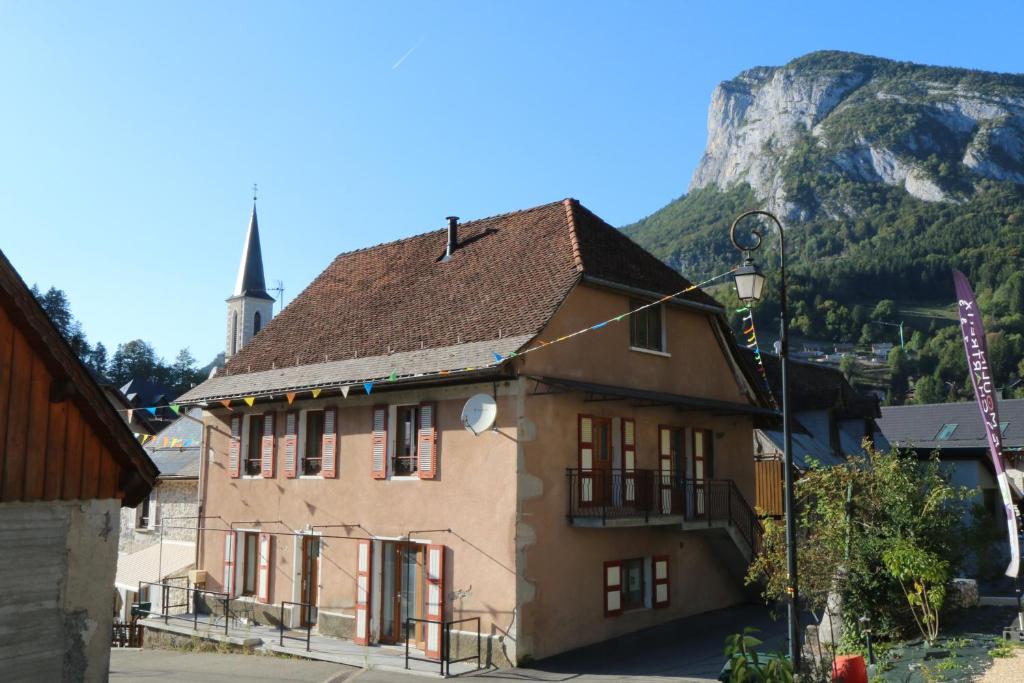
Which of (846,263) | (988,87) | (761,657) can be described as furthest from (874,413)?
(988,87)

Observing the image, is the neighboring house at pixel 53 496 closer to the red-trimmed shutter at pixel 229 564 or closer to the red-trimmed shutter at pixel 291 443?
the red-trimmed shutter at pixel 291 443

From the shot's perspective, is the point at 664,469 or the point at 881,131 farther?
the point at 881,131

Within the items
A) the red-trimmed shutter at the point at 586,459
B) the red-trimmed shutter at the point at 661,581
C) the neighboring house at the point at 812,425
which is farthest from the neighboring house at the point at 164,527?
the neighboring house at the point at 812,425

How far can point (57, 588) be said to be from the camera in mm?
9844

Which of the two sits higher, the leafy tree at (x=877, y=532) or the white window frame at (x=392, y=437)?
the white window frame at (x=392, y=437)

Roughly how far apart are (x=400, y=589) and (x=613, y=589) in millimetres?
4245

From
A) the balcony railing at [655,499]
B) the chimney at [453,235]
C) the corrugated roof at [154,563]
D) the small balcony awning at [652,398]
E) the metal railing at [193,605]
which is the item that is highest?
the chimney at [453,235]

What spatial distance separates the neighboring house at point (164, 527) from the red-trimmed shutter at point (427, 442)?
9.69 m

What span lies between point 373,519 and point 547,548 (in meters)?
4.13

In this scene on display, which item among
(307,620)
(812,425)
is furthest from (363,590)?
(812,425)

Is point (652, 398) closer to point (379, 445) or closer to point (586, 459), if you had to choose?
point (586, 459)

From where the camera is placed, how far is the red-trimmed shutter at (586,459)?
1789 cm

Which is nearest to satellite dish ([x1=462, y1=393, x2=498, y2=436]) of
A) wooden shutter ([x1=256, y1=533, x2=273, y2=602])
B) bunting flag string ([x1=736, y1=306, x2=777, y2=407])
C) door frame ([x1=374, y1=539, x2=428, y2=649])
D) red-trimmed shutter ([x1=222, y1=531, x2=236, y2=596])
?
door frame ([x1=374, y1=539, x2=428, y2=649])

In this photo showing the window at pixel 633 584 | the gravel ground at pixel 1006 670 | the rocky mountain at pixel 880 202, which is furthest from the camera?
the rocky mountain at pixel 880 202
